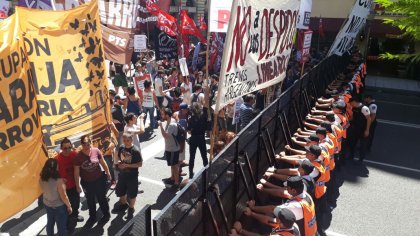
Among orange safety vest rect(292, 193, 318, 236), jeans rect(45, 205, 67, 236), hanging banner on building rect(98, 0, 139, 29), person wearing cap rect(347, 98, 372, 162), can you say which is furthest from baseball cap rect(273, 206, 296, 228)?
person wearing cap rect(347, 98, 372, 162)

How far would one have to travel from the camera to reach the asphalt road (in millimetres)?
6340

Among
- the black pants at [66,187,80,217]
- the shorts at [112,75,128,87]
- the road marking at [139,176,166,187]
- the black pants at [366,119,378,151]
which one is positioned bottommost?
the road marking at [139,176,166,187]

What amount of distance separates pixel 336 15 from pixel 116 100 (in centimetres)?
1782

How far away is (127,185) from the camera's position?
6098mm

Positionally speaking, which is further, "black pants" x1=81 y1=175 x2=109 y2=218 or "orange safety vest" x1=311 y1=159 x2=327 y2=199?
"black pants" x1=81 y1=175 x2=109 y2=218

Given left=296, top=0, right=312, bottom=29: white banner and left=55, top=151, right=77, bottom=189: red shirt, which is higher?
left=296, top=0, right=312, bottom=29: white banner

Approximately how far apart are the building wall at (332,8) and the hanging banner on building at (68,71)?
2014cm

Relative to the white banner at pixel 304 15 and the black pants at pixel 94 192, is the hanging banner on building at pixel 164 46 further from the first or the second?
the black pants at pixel 94 192

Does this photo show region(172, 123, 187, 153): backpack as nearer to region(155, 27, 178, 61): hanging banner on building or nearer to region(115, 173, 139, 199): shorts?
region(115, 173, 139, 199): shorts

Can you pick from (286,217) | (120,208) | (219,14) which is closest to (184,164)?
(120,208)

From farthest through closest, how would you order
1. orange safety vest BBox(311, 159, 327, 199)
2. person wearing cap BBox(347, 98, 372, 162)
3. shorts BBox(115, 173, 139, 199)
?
person wearing cap BBox(347, 98, 372, 162) → shorts BBox(115, 173, 139, 199) → orange safety vest BBox(311, 159, 327, 199)

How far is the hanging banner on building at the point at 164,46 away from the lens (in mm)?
12281

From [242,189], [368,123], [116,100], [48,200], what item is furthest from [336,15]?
[48,200]

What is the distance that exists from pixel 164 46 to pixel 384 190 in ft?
26.3
